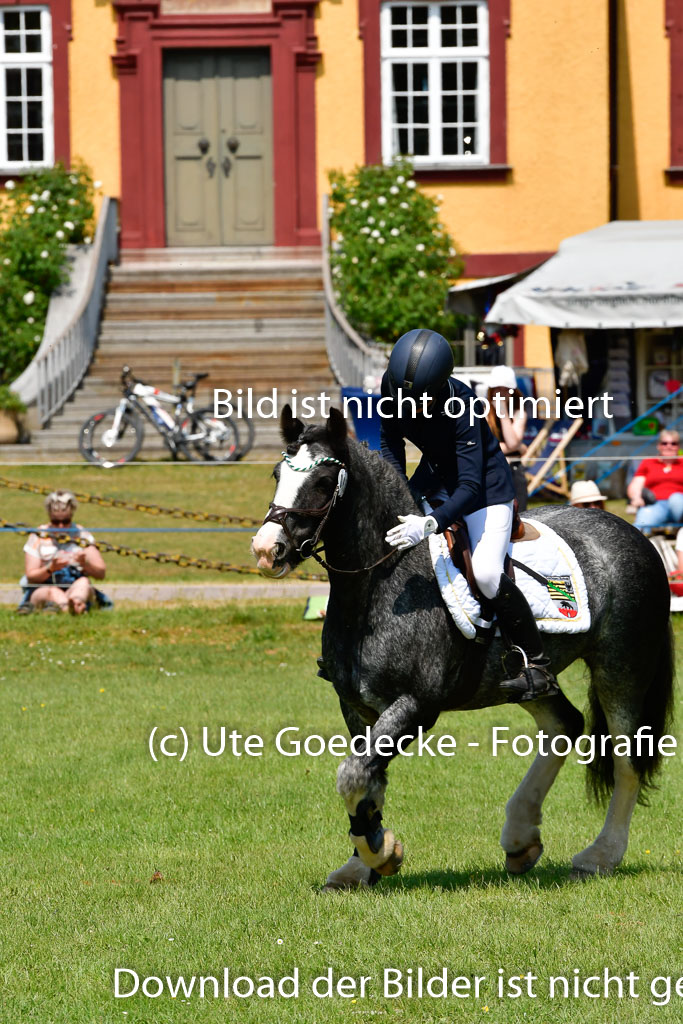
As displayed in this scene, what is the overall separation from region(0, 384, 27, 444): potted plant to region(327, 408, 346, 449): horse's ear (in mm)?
16332

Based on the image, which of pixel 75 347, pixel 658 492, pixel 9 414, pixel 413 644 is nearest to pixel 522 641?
pixel 413 644

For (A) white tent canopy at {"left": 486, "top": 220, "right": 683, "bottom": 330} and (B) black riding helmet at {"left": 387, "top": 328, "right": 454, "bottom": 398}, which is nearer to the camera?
(B) black riding helmet at {"left": 387, "top": 328, "right": 454, "bottom": 398}

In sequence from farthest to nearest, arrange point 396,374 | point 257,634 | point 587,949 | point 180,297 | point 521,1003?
point 180,297 < point 257,634 < point 396,374 < point 587,949 < point 521,1003

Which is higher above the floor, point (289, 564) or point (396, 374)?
point (396, 374)

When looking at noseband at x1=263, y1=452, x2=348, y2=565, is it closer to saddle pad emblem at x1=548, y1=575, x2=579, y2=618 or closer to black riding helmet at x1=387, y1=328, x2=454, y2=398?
black riding helmet at x1=387, y1=328, x2=454, y2=398

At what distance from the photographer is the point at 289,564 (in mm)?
5773

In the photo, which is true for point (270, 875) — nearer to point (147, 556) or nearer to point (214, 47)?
point (147, 556)

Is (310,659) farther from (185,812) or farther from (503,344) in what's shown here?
(503,344)

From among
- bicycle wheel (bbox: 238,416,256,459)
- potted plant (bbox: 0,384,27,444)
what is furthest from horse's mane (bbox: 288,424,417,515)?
potted plant (bbox: 0,384,27,444)

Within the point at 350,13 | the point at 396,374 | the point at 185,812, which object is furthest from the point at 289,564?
the point at 350,13

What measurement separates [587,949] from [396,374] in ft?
7.60

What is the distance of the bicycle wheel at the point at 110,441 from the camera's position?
20953mm

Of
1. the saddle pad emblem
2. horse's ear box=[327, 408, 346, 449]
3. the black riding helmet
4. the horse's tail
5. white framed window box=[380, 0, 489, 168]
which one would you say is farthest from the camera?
white framed window box=[380, 0, 489, 168]

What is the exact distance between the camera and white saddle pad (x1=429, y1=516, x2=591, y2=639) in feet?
20.9
